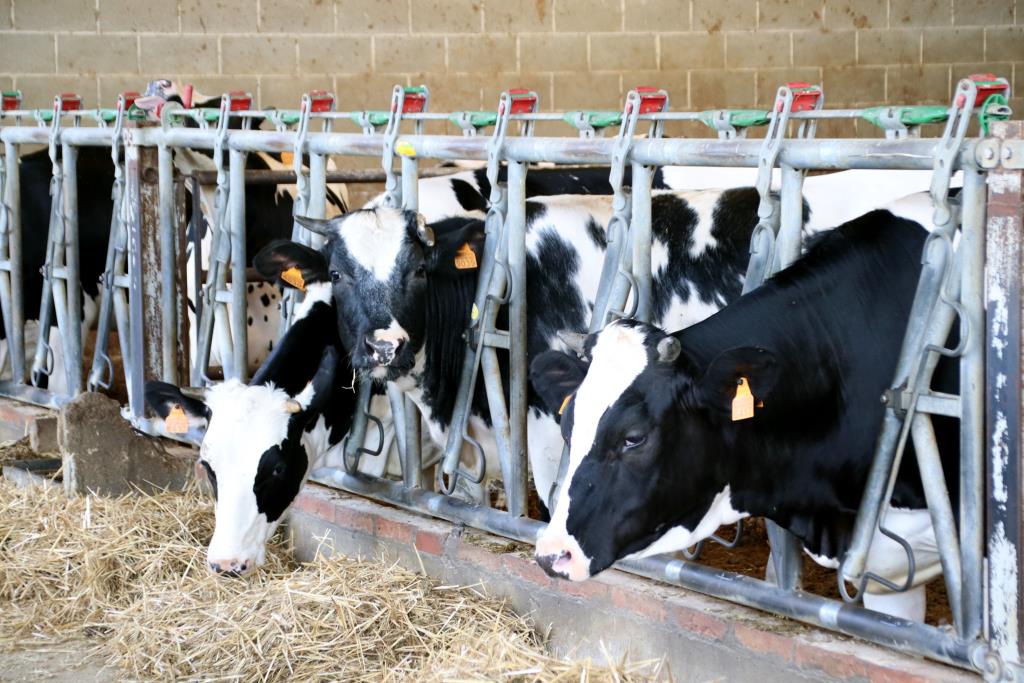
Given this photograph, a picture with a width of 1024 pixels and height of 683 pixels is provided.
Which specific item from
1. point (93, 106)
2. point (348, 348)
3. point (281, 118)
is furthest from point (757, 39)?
point (348, 348)

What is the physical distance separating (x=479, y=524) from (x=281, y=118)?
6.52ft

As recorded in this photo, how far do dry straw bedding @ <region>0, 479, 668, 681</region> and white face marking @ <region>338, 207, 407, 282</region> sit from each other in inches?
41.0

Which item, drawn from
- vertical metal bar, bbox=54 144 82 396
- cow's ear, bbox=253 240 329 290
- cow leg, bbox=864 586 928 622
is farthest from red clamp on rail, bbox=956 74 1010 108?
vertical metal bar, bbox=54 144 82 396

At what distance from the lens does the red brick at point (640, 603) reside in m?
3.79

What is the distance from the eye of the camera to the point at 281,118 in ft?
18.1

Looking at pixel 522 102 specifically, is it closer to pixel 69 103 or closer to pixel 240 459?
pixel 240 459

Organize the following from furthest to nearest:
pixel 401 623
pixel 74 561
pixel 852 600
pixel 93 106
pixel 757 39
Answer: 1. pixel 757 39
2. pixel 93 106
3. pixel 74 561
4. pixel 401 623
5. pixel 852 600

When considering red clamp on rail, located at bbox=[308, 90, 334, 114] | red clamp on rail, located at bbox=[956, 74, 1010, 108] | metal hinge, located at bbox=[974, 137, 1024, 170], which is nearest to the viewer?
metal hinge, located at bbox=[974, 137, 1024, 170]

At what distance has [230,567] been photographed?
180 inches

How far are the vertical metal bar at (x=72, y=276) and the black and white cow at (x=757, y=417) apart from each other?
3784 mm

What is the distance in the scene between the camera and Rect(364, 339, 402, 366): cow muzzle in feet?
14.6

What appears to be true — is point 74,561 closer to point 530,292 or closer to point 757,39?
point 530,292

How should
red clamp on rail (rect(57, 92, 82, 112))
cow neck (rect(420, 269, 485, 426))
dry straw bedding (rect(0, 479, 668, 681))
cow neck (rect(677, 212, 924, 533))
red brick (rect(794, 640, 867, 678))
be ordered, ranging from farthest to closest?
1. red clamp on rail (rect(57, 92, 82, 112))
2. cow neck (rect(420, 269, 485, 426))
3. dry straw bedding (rect(0, 479, 668, 681))
4. cow neck (rect(677, 212, 924, 533))
5. red brick (rect(794, 640, 867, 678))

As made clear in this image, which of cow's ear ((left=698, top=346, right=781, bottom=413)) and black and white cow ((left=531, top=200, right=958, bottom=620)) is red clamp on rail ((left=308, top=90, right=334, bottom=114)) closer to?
black and white cow ((left=531, top=200, right=958, bottom=620))
